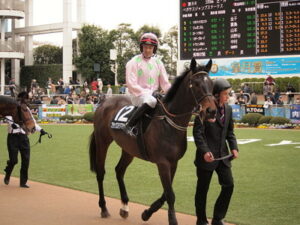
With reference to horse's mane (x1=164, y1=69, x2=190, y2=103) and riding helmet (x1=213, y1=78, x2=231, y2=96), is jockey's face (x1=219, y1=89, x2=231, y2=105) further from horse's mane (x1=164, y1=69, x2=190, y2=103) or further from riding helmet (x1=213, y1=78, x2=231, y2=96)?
horse's mane (x1=164, y1=69, x2=190, y2=103)

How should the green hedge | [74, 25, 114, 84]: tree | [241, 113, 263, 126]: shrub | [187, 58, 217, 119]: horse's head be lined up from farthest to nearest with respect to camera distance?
the green hedge < [74, 25, 114, 84]: tree < [241, 113, 263, 126]: shrub < [187, 58, 217, 119]: horse's head

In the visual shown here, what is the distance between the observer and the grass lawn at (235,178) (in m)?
5.98

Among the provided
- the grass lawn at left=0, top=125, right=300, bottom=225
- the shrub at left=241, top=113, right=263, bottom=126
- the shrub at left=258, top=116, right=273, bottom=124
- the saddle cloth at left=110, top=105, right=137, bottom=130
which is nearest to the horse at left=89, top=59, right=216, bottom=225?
the saddle cloth at left=110, top=105, right=137, bottom=130

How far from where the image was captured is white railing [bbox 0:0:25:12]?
37031 mm

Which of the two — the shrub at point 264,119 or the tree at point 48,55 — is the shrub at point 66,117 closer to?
the shrub at point 264,119

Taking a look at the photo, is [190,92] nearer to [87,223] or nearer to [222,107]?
[222,107]

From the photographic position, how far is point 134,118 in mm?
5387

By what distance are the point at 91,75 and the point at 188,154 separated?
1097 inches

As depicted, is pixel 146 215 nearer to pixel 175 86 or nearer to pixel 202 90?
pixel 175 86

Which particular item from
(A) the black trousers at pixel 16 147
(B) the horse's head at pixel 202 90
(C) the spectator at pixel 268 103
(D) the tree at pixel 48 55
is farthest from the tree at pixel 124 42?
(B) the horse's head at pixel 202 90

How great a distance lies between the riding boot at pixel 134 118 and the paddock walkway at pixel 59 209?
3.52 feet

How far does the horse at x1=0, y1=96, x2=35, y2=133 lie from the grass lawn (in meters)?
1.20

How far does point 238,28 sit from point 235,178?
15.5 meters

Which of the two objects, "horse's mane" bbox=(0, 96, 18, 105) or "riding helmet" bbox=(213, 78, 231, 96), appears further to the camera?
"horse's mane" bbox=(0, 96, 18, 105)
